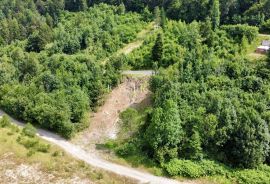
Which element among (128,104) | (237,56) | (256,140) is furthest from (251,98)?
(128,104)

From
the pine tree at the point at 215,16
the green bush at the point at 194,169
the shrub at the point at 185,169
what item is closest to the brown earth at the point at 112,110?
the shrub at the point at 185,169

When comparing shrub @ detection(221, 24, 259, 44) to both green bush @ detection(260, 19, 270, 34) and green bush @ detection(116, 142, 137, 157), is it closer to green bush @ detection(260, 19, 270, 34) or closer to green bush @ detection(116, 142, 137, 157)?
green bush @ detection(260, 19, 270, 34)

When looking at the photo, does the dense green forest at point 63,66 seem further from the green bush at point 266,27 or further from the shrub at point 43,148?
the green bush at point 266,27

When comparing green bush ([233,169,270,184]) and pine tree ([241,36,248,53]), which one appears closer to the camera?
green bush ([233,169,270,184])

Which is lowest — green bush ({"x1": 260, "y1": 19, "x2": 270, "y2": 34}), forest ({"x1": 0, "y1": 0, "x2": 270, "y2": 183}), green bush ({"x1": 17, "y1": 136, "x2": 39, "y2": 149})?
green bush ({"x1": 17, "y1": 136, "x2": 39, "y2": 149})

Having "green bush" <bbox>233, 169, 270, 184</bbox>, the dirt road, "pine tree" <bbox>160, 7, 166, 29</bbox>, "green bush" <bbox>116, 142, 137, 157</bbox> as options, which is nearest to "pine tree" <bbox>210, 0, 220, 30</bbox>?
"pine tree" <bbox>160, 7, 166, 29</bbox>

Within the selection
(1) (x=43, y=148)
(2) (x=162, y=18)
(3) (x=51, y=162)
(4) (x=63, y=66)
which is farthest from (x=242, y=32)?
(3) (x=51, y=162)

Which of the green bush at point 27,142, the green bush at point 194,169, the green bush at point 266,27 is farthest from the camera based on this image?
the green bush at point 266,27

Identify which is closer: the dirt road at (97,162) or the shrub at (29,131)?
the dirt road at (97,162)
